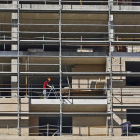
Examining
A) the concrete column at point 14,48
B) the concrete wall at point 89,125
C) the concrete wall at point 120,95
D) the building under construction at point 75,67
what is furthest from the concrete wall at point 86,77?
the concrete column at point 14,48

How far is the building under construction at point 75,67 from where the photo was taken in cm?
2542

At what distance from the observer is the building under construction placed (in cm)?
2542

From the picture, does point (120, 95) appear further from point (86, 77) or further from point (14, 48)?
point (14, 48)

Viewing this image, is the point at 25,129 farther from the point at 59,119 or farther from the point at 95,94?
the point at 95,94

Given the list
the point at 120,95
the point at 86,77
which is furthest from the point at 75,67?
the point at 120,95

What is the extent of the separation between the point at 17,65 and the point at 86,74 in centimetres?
388

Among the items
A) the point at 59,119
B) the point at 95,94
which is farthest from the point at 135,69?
the point at 59,119

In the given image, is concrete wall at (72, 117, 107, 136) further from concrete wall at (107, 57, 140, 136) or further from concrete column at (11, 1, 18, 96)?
concrete column at (11, 1, 18, 96)

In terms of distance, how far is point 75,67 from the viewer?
27984 millimetres

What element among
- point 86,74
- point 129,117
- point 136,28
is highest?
point 136,28

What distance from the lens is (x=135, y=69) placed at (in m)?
32.0

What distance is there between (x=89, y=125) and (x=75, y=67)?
12.1 ft

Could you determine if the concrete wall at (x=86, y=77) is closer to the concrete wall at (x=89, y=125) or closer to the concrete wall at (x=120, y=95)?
the concrete wall at (x=120, y=95)

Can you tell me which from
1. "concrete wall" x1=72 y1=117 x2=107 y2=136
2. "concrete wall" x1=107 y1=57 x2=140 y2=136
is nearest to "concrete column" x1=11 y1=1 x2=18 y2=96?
"concrete wall" x1=72 y1=117 x2=107 y2=136
